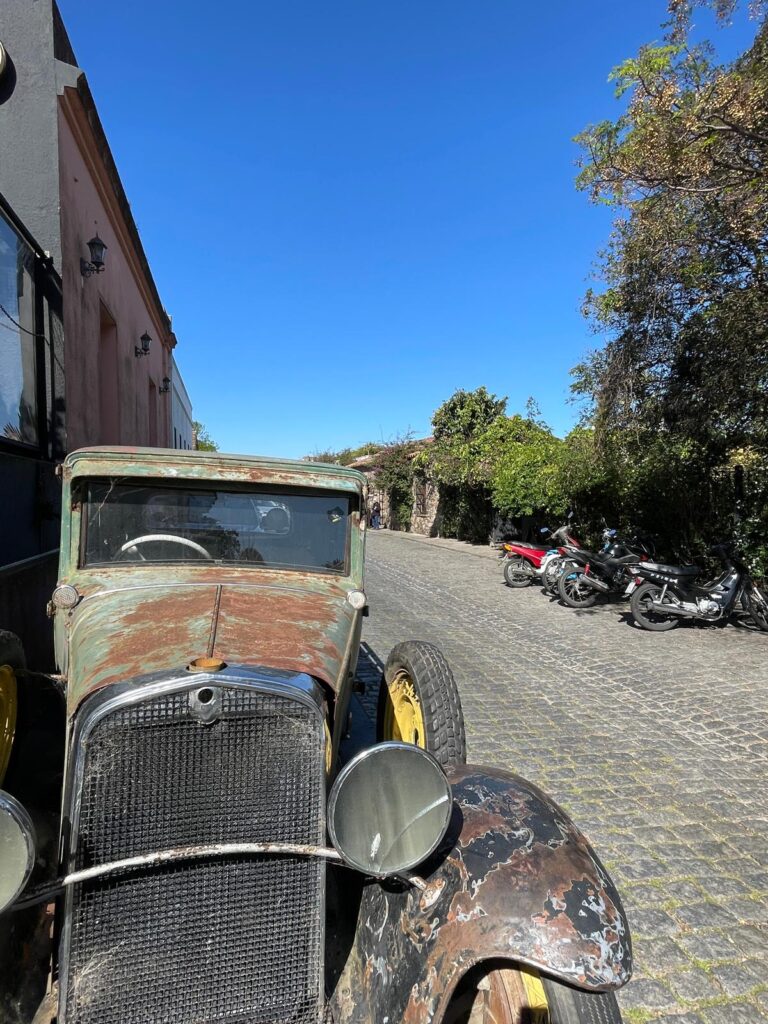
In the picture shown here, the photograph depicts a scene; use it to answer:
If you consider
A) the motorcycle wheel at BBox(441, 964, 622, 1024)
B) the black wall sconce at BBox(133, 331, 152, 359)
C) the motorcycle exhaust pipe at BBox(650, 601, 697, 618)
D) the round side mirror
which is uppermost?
the black wall sconce at BBox(133, 331, 152, 359)

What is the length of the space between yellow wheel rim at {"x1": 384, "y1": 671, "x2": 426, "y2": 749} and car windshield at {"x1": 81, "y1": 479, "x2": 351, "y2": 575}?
0.69m

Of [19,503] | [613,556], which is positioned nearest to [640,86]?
[613,556]

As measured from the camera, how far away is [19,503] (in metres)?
4.45

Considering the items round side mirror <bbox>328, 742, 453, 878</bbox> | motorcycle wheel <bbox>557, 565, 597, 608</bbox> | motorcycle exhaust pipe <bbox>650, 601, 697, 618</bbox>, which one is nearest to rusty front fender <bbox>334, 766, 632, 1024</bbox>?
round side mirror <bbox>328, 742, 453, 878</bbox>

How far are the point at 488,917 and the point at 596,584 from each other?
770 cm

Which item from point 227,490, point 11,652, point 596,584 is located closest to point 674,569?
point 596,584

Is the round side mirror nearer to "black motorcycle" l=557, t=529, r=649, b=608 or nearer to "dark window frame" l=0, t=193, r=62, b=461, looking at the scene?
"dark window frame" l=0, t=193, r=62, b=461

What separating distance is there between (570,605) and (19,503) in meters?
7.27

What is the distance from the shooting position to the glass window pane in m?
4.59

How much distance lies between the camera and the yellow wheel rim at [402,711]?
303 cm

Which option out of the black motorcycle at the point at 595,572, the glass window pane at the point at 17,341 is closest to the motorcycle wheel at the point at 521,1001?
the glass window pane at the point at 17,341

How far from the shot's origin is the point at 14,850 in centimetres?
145

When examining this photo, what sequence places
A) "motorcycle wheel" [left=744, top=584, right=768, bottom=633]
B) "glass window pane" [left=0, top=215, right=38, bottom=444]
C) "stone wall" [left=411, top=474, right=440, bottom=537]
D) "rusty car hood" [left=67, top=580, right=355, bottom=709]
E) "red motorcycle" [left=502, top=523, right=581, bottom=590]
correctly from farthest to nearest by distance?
"stone wall" [left=411, top=474, right=440, bottom=537]
"red motorcycle" [left=502, top=523, right=581, bottom=590]
"motorcycle wheel" [left=744, top=584, right=768, bottom=633]
"glass window pane" [left=0, top=215, right=38, bottom=444]
"rusty car hood" [left=67, top=580, right=355, bottom=709]

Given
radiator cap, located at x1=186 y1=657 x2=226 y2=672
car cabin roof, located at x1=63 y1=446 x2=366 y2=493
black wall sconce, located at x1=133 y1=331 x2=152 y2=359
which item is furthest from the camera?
black wall sconce, located at x1=133 y1=331 x2=152 y2=359
